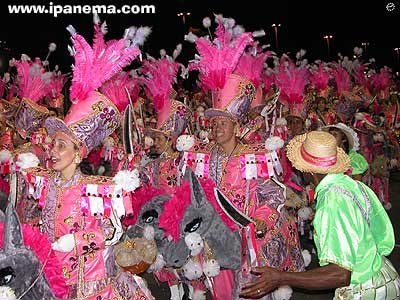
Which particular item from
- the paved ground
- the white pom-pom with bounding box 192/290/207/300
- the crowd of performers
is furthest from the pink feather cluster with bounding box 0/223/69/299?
the paved ground

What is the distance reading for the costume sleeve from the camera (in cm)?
271

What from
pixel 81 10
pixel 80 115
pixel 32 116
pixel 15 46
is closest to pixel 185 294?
pixel 80 115

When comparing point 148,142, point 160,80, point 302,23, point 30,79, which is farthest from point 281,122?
point 302,23

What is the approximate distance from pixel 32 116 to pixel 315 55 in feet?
123

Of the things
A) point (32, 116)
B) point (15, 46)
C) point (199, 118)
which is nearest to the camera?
point (32, 116)

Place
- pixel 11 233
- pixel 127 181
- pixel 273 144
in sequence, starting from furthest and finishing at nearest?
pixel 273 144, pixel 127 181, pixel 11 233

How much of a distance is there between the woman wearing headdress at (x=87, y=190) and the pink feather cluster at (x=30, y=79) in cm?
290

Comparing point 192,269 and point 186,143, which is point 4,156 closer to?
point 186,143

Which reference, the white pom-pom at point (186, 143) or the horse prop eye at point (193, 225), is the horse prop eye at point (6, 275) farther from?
the white pom-pom at point (186, 143)

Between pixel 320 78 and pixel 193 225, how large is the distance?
9113mm

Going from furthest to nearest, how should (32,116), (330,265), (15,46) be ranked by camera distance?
(15,46)
(32,116)
(330,265)

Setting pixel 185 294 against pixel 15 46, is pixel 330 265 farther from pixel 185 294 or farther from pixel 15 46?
pixel 15 46

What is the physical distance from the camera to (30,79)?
22.7 feet

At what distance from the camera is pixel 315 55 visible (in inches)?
1682
